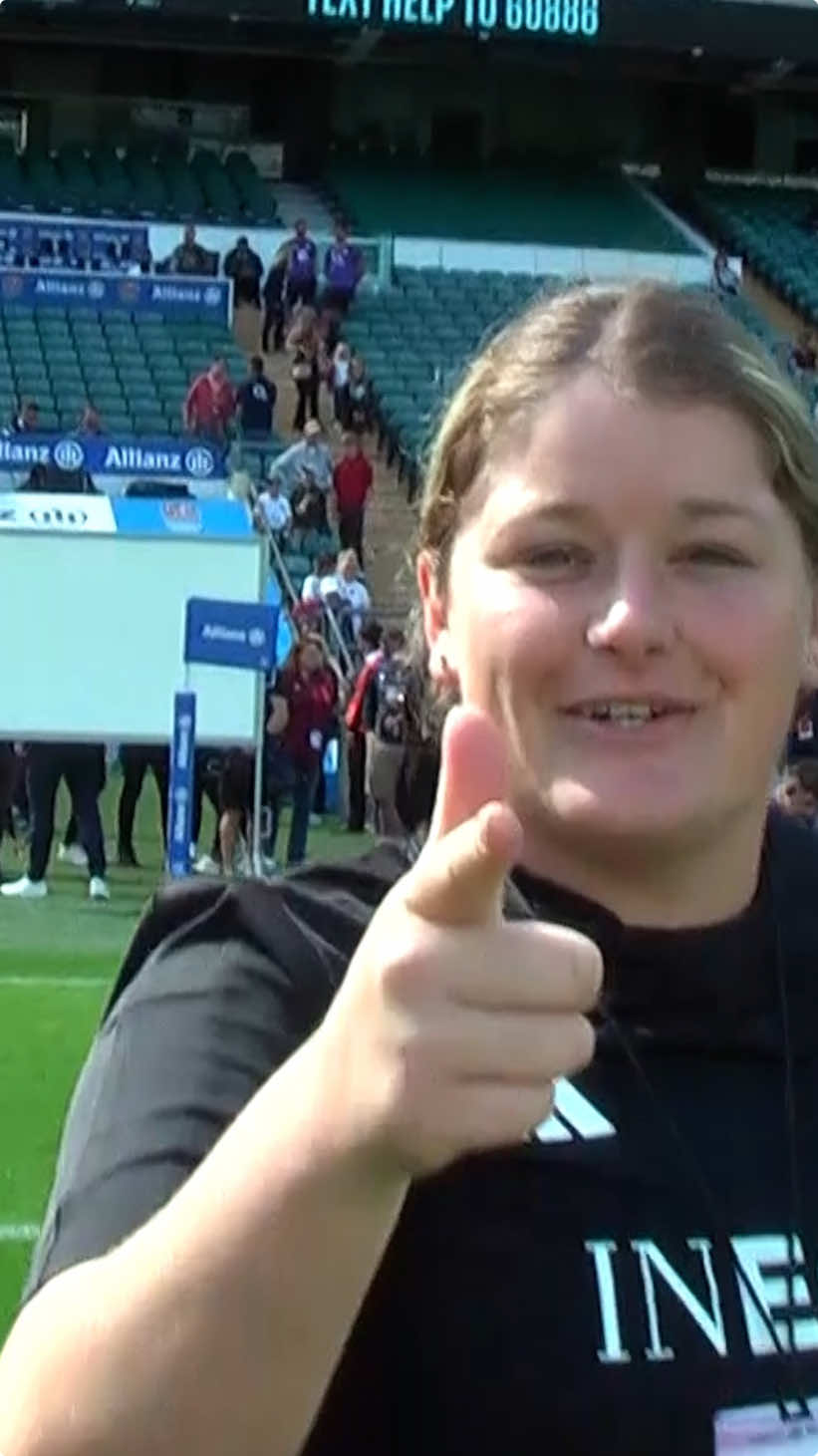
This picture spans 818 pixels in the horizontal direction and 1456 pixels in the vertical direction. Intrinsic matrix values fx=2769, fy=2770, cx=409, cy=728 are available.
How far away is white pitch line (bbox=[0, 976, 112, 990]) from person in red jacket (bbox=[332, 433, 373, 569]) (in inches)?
408

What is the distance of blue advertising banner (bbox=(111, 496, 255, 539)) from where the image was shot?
575 inches

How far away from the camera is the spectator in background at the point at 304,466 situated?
67.5 feet

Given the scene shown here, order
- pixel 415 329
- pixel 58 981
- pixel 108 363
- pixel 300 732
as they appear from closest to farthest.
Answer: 1. pixel 58 981
2. pixel 300 732
3. pixel 108 363
4. pixel 415 329

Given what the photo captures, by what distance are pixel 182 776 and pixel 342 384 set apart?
37.9 ft

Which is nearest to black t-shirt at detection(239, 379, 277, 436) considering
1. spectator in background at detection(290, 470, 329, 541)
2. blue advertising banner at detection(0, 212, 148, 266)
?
spectator in background at detection(290, 470, 329, 541)

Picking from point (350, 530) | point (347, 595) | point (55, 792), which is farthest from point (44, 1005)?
point (350, 530)

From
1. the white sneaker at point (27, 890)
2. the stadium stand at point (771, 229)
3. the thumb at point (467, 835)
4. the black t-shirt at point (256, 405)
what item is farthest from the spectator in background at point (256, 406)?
the thumb at point (467, 835)

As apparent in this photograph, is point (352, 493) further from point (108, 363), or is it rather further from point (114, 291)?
point (114, 291)

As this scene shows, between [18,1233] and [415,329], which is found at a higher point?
[18,1233]

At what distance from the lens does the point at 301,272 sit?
26375 mm

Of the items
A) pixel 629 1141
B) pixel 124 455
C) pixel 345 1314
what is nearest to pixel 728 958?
pixel 629 1141

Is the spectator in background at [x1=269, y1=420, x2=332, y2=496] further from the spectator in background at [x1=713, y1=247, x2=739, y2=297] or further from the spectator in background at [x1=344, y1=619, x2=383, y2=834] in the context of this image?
the spectator in background at [x1=713, y1=247, x2=739, y2=297]

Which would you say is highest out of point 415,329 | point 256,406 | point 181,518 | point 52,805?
point 181,518

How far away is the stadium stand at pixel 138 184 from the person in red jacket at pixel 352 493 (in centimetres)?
782
